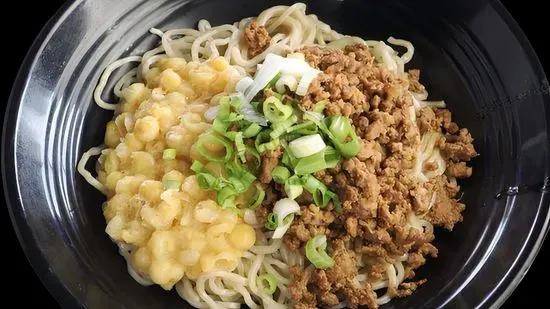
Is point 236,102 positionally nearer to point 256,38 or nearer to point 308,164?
point 308,164

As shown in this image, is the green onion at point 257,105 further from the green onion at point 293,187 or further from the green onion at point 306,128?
the green onion at point 293,187

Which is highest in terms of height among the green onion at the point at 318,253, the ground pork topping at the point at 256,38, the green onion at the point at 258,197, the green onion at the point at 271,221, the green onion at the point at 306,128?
the ground pork topping at the point at 256,38

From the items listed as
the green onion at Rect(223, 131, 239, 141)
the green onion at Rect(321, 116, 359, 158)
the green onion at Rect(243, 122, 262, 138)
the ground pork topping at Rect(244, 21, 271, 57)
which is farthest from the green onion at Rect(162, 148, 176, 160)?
the ground pork topping at Rect(244, 21, 271, 57)

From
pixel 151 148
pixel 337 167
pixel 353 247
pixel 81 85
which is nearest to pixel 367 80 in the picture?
pixel 337 167

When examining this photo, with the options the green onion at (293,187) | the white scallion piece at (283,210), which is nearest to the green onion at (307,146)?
the green onion at (293,187)

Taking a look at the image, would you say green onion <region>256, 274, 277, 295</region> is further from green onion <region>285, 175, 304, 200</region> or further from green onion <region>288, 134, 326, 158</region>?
green onion <region>288, 134, 326, 158</region>

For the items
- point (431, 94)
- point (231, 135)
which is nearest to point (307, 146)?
point (231, 135)
